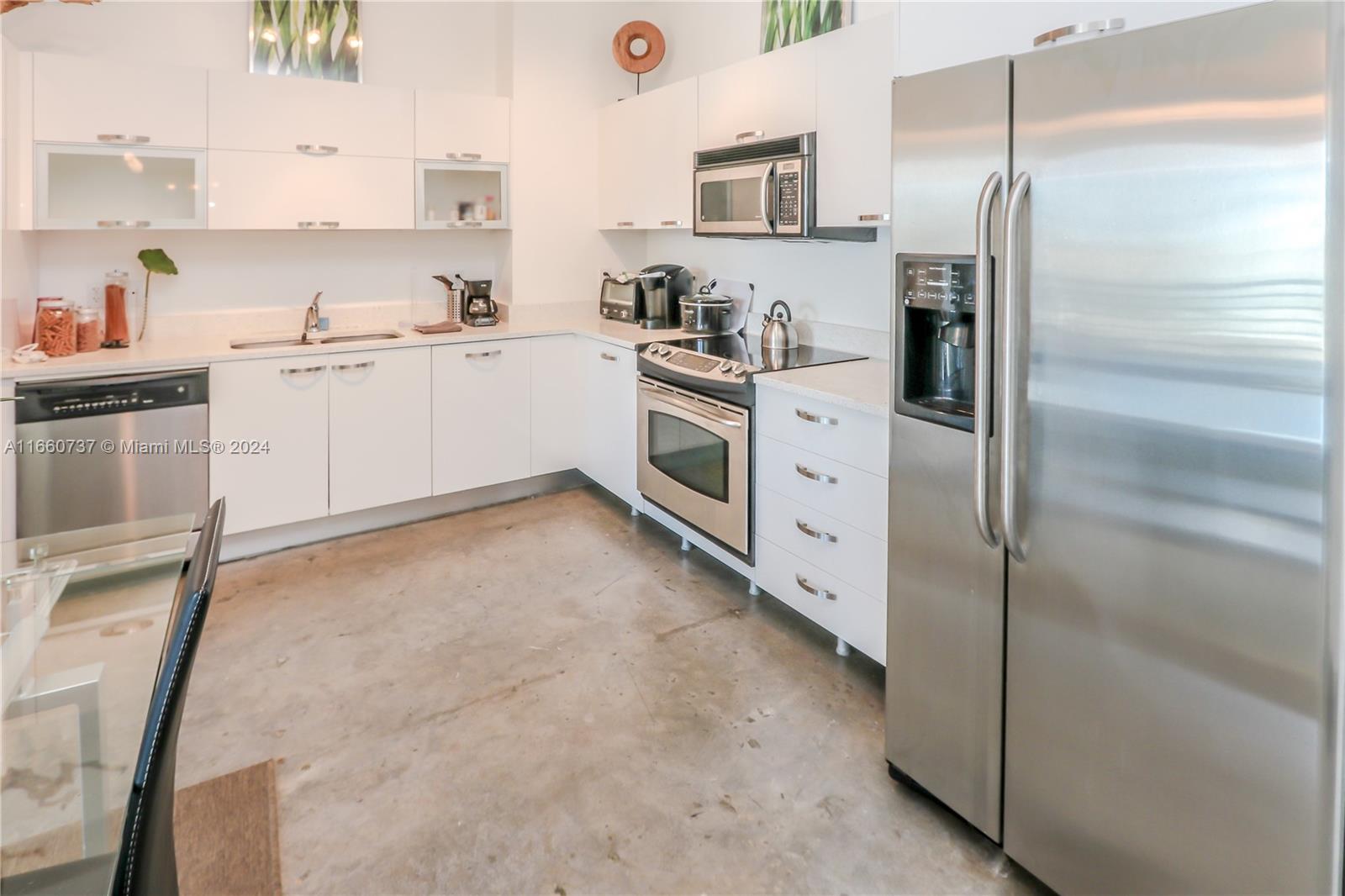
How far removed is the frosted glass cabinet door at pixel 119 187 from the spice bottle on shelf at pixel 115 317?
0.30m

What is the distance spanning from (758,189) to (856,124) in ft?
1.76

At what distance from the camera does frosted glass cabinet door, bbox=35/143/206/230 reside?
3.17 metres

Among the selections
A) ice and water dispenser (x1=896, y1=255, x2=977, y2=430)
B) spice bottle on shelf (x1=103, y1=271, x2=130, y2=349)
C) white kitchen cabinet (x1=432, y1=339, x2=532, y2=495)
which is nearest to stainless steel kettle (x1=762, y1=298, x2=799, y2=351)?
white kitchen cabinet (x1=432, y1=339, x2=532, y2=495)

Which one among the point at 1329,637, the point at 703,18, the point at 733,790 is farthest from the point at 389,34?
the point at 1329,637

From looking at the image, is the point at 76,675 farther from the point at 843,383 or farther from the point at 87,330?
the point at 87,330

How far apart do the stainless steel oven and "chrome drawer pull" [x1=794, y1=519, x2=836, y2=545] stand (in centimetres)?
31

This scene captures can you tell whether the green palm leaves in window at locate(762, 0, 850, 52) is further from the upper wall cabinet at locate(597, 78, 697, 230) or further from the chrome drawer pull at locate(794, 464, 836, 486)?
the chrome drawer pull at locate(794, 464, 836, 486)

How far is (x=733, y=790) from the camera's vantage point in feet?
6.83

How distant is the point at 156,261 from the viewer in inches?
138

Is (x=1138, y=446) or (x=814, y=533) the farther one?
(x=814, y=533)

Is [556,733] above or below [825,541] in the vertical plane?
below

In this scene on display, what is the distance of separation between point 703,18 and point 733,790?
3.82 meters

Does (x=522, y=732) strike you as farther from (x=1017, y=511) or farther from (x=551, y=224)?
(x=551, y=224)

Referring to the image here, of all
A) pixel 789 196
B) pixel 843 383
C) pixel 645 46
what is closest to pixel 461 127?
pixel 645 46
